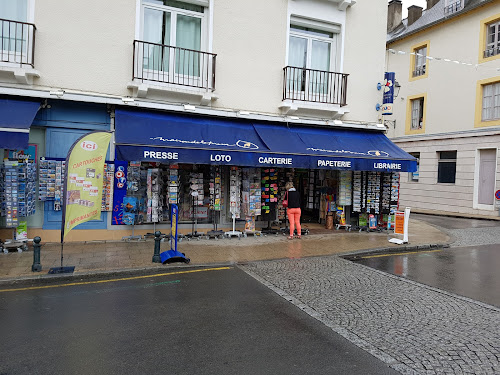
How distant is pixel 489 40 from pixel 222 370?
21.0 meters

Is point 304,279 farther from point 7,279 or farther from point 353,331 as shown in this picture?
point 7,279

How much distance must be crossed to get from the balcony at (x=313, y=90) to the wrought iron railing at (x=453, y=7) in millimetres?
12776

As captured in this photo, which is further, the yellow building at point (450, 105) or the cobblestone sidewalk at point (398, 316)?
the yellow building at point (450, 105)

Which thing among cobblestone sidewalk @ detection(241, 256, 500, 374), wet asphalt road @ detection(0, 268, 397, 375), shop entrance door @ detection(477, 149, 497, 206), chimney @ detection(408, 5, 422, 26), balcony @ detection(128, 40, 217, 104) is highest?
chimney @ detection(408, 5, 422, 26)

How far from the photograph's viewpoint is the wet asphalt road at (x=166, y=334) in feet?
11.8

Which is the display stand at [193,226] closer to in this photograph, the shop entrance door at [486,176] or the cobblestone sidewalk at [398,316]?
the cobblestone sidewalk at [398,316]

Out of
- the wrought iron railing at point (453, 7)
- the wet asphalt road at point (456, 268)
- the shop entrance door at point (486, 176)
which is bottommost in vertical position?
the wet asphalt road at point (456, 268)

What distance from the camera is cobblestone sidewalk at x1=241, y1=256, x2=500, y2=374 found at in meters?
3.82

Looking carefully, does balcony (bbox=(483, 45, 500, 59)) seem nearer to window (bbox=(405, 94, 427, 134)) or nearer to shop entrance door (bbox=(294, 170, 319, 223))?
window (bbox=(405, 94, 427, 134))

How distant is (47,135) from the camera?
29.3 feet

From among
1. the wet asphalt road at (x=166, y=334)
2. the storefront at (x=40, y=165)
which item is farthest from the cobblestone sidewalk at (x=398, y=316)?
the storefront at (x=40, y=165)

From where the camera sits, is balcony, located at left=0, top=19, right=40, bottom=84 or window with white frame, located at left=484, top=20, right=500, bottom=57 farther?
window with white frame, located at left=484, top=20, right=500, bottom=57

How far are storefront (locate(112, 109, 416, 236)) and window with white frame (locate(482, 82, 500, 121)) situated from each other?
362 inches

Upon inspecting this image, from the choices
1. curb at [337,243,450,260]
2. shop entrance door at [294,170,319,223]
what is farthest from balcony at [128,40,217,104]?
curb at [337,243,450,260]
